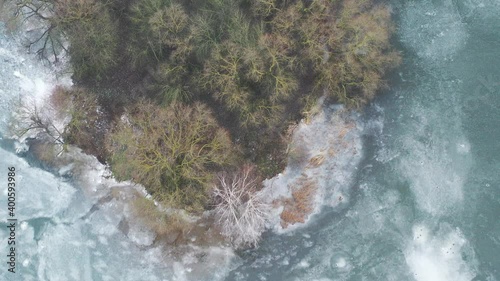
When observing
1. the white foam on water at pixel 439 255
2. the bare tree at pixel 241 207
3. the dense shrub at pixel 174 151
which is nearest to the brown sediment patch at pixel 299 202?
the bare tree at pixel 241 207

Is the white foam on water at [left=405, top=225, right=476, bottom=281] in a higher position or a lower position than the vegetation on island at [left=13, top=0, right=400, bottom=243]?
lower

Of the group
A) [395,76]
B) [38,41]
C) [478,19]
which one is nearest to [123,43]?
[38,41]

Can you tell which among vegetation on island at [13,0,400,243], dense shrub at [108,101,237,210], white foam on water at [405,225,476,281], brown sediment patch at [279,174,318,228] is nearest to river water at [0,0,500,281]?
white foam on water at [405,225,476,281]

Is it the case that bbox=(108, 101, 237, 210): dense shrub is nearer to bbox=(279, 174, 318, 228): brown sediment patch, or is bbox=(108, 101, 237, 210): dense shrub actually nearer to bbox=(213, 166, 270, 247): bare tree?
bbox=(213, 166, 270, 247): bare tree

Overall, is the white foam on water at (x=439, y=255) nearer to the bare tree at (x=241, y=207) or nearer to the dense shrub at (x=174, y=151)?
the bare tree at (x=241, y=207)

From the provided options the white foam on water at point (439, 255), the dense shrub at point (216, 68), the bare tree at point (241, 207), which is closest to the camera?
the dense shrub at point (216, 68)

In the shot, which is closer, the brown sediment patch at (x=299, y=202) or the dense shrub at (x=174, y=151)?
the dense shrub at (x=174, y=151)

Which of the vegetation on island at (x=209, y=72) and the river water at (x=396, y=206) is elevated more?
the vegetation on island at (x=209, y=72)
